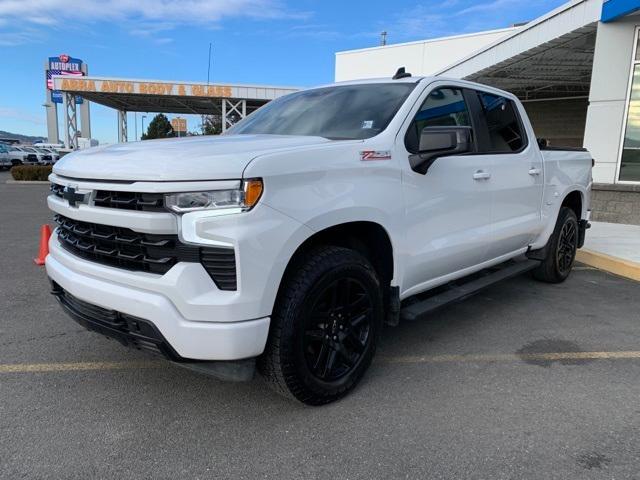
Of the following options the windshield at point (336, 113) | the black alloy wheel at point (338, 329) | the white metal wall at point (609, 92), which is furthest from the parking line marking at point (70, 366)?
the white metal wall at point (609, 92)

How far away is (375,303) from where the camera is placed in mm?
3299

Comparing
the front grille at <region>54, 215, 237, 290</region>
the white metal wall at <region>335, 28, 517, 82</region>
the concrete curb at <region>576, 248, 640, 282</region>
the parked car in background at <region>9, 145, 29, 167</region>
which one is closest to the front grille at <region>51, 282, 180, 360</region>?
the front grille at <region>54, 215, 237, 290</region>

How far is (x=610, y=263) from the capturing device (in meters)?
6.89

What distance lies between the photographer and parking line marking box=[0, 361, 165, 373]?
360 cm

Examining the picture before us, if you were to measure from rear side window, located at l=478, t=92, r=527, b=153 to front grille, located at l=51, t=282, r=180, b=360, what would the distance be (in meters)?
3.00

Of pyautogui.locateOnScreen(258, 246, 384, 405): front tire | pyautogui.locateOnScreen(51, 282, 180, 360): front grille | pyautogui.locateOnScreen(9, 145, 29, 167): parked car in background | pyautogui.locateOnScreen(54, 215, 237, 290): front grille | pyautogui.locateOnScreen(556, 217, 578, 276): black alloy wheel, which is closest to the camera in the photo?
pyautogui.locateOnScreen(54, 215, 237, 290): front grille

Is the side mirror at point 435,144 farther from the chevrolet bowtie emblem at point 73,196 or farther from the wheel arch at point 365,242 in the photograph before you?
the chevrolet bowtie emblem at point 73,196

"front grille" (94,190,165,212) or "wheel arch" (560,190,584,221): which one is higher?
"front grille" (94,190,165,212)

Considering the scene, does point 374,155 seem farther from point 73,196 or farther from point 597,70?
point 597,70

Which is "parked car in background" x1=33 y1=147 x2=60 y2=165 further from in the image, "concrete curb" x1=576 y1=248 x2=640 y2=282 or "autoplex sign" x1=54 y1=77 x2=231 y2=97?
"concrete curb" x1=576 y1=248 x2=640 y2=282

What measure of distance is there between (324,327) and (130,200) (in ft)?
4.17

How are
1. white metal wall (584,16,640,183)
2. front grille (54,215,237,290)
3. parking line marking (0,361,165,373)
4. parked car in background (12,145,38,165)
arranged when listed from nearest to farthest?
front grille (54,215,237,290) → parking line marking (0,361,165,373) → white metal wall (584,16,640,183) → parked car in background (12,145,38,165)

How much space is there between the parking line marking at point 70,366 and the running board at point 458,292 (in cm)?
181

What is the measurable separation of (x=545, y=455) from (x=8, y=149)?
38.3 metres
